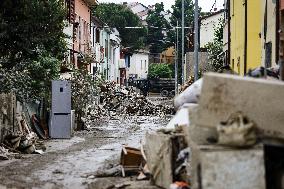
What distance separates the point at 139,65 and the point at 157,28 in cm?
630

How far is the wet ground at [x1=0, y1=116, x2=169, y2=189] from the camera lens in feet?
36.3

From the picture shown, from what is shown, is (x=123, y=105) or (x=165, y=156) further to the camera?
Answer: (x=123, y=105)

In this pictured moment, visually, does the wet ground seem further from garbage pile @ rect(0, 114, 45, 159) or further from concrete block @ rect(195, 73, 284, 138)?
concrete block @ rect(195, 73, 284, 138)

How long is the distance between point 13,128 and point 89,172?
218 inches

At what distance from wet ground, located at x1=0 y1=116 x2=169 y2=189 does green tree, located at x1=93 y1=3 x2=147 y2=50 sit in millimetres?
62454

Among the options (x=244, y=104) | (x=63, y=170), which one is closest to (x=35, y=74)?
(x=63, y=170)

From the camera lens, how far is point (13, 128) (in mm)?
17469

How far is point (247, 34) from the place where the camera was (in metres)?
21.3

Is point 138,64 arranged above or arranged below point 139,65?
above

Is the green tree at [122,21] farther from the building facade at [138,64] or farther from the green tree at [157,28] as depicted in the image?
→ the green tree at [157,28]

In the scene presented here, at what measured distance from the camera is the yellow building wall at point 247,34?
20641 mm

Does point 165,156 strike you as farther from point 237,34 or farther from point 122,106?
point 122,106

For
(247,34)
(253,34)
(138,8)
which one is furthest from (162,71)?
(253,34)

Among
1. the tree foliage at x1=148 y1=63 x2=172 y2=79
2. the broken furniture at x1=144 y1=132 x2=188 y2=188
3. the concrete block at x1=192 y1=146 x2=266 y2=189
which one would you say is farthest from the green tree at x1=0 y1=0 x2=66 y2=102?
the tree foliage at x1=148 y1=63 x2=172 y2=79
